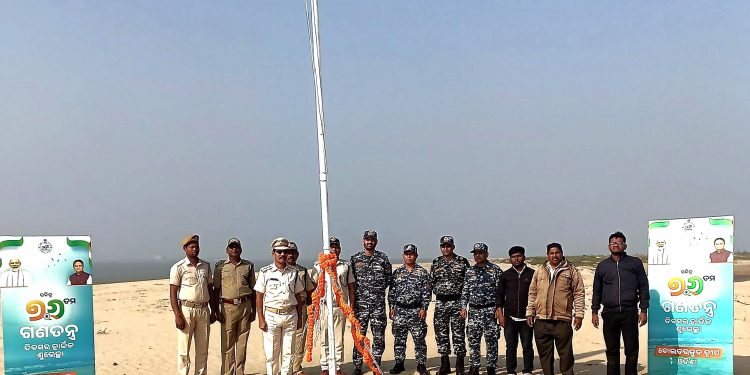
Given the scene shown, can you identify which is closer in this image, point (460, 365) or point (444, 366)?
point (460, 365)

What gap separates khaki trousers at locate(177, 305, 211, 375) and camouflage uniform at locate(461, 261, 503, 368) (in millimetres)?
3354

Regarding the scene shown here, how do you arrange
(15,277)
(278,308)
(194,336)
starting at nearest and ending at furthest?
(278,308)
(15,277)
(194,336)

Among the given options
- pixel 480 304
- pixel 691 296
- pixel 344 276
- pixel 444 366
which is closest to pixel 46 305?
pixel 344 276

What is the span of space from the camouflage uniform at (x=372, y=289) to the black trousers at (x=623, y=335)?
285cm

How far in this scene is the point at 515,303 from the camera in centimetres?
835

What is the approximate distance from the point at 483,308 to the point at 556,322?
1.02 meters

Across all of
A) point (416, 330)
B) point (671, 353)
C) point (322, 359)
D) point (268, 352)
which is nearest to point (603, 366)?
point (671, 353)

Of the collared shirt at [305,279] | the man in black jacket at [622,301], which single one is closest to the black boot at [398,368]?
the collared shirt at [305,279]

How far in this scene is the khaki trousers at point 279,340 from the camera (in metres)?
7.45

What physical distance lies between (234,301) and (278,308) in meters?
1.18

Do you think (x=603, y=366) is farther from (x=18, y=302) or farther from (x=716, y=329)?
(x=18, y=302)

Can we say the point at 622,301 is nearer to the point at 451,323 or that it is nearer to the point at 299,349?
the point at 451,323

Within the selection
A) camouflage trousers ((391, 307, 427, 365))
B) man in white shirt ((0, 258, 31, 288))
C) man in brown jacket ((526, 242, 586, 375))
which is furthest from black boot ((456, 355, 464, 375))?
man in white shirt ((0, 258, 31, 288))

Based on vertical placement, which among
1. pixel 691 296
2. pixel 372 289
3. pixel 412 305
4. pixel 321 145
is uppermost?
pixel 321 145
